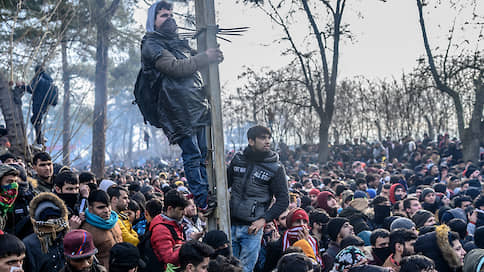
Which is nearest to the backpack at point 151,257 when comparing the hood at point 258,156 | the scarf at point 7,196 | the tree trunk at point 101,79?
the hood at point 258,156

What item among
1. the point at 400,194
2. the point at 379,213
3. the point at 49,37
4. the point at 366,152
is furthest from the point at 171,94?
the point at 366,152

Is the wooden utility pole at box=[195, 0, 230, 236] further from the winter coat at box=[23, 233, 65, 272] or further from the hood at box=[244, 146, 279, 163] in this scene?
the winter coat at box=[23, 233, 65, 272]

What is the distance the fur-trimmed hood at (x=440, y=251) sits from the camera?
16.8 feet

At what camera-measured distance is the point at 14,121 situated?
810 cm

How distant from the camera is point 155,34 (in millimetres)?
3969

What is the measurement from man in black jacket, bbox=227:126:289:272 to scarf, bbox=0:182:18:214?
1.96m

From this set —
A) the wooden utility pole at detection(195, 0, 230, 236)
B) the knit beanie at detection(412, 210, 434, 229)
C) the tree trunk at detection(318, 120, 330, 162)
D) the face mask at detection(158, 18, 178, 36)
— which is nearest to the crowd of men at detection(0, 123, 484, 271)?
the wooden utility pole at detection(195, 0, 230, 236)

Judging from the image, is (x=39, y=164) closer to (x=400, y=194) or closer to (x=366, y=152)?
(x=400, y=194)

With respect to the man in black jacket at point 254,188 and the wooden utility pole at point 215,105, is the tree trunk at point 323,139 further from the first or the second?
the wooden utility pole at point 215,105

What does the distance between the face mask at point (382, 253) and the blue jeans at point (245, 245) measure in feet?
5.49

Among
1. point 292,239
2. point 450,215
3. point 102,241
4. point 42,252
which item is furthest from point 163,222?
point 450,215

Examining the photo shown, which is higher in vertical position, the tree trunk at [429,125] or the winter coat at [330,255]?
the tree trunk at [429,125]

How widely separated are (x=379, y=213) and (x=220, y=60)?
466 cm

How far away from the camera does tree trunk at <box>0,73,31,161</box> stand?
27.2 ft
